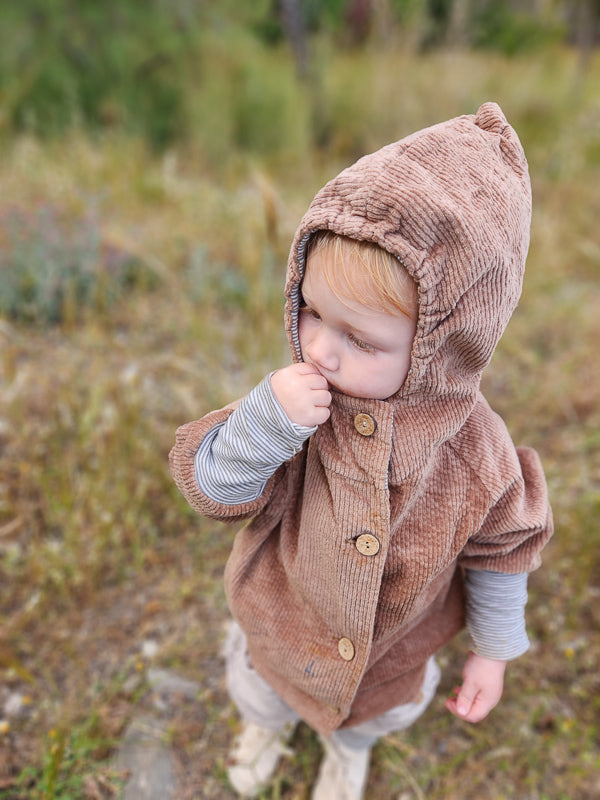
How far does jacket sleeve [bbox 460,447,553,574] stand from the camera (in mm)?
1055

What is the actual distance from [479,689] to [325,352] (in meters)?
0.77

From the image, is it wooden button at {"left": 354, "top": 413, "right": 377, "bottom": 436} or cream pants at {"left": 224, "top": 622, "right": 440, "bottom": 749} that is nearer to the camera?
wooden button at {"left": 354, "top": 413, "right": 377, "bottom": 436}

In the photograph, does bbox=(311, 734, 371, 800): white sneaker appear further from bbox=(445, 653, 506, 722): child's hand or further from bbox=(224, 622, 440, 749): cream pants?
bbox=(445, 653, 506, 722): child's hand

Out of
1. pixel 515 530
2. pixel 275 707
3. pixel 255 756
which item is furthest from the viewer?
pixel 255 756

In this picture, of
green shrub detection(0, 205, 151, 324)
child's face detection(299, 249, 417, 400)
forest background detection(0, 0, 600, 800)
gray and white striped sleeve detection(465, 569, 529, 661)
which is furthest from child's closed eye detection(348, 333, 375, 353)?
green shrub detection(0, 205, 151, 324)

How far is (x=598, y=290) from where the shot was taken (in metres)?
3.86

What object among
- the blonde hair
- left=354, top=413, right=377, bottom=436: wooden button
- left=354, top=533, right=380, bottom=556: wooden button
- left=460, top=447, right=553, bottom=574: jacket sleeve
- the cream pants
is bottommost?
the cream pants

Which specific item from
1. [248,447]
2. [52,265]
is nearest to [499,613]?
[248,447]

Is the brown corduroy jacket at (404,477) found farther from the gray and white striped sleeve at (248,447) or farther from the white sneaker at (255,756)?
the white sneaker at (255,756)

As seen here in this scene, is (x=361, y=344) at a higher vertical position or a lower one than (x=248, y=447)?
higher

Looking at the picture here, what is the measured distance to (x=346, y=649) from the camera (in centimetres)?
110

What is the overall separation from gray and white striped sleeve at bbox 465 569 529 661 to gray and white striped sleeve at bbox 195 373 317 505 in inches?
20.4

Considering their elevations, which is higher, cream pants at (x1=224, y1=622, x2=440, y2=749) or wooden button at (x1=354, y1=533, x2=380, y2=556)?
wooden button at (x1=354, y1=533, x2=380, y2=556)

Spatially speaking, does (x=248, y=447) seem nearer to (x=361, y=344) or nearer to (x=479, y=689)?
(x=361, y=344)
